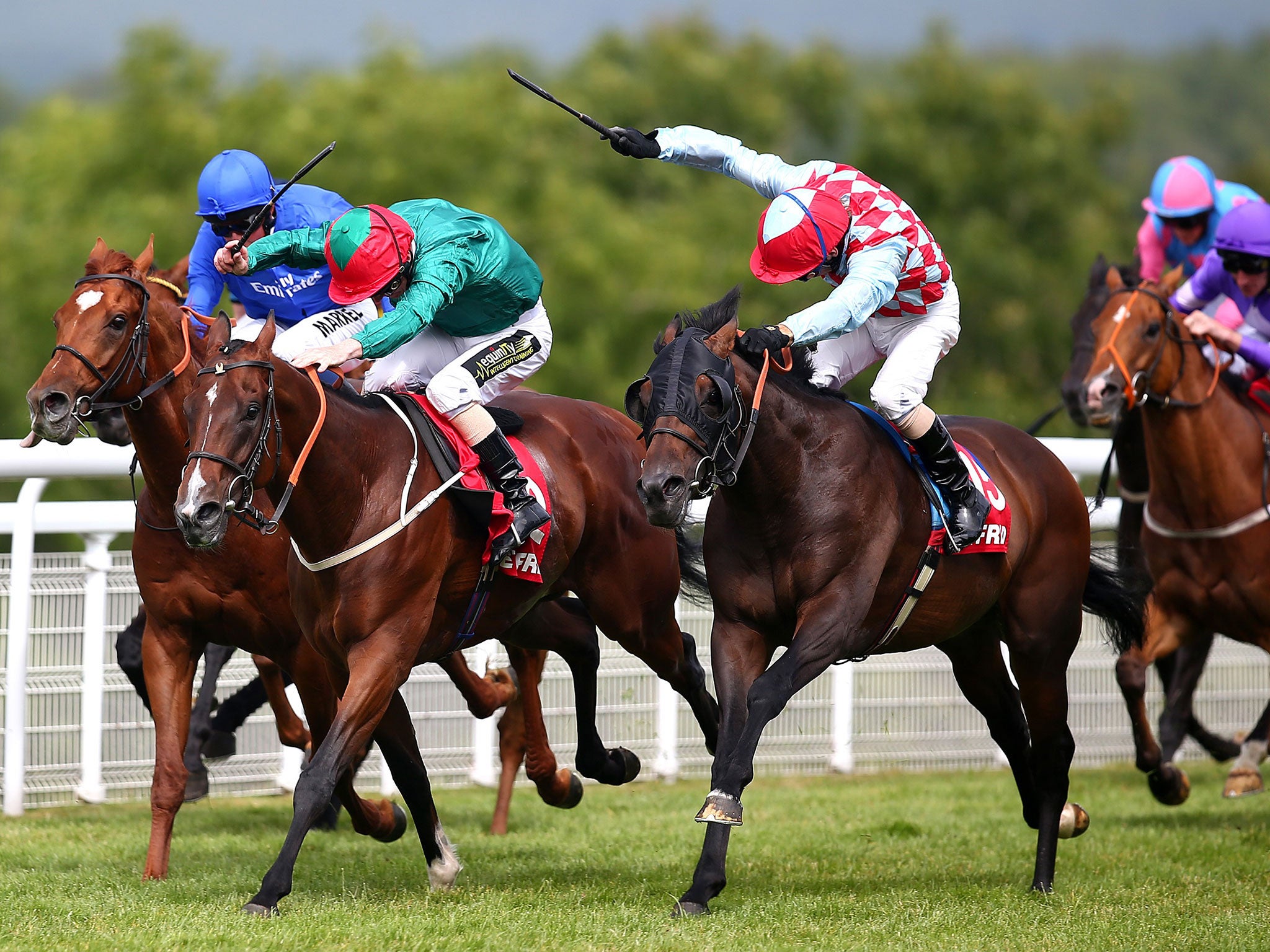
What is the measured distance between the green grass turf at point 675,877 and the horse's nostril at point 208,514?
1.08 m

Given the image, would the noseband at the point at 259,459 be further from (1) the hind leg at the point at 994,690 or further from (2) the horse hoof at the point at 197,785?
(1) the hind leg at the point at 994,690

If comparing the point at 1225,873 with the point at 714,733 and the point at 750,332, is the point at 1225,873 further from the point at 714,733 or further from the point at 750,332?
the point at 750,332

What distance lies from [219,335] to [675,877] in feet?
7.95

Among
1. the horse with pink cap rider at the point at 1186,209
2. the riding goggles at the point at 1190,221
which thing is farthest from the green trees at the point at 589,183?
the riding goggles at the point at 1190,221

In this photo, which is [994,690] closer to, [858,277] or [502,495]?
[858,277]

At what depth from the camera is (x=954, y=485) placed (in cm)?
542

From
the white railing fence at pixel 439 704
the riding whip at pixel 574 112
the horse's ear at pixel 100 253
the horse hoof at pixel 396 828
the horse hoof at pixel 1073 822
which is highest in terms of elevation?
the riding whip at pixel 574 112

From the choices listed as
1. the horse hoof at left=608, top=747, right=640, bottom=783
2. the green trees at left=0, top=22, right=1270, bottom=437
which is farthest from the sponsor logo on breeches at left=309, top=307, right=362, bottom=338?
the green trees at left=0, top=22, right=1270, bottom=437

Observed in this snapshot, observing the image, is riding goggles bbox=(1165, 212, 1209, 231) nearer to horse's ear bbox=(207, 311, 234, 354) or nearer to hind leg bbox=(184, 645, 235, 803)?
hind leg bbox=(184, 645, 235, 803)

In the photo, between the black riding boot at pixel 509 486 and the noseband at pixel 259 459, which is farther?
the black riding boot at pixel 509 486

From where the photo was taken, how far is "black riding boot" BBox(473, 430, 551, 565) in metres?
5.30

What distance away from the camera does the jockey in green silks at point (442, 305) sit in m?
5.16

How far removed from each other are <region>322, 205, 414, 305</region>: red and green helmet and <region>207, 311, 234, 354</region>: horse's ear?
0.45 m

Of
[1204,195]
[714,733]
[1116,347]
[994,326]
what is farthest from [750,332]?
[994,326]
